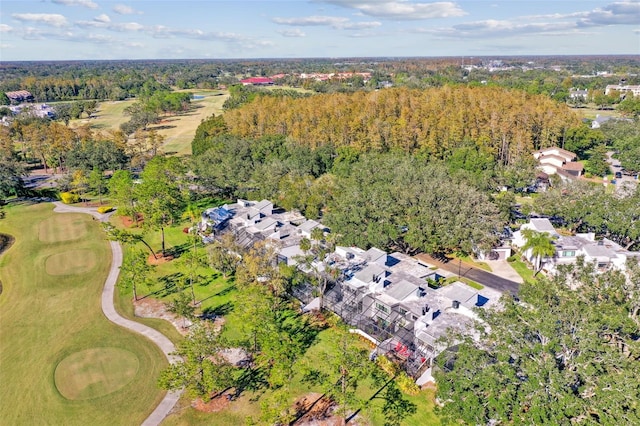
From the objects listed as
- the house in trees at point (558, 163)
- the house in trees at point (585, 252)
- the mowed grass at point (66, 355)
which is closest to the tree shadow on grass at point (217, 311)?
the mowed grass at point (66, 355)

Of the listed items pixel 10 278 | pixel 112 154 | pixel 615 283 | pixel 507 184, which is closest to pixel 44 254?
pixel 10 278

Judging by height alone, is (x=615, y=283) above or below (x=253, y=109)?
below

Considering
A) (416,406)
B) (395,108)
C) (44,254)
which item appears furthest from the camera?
Answer: (395,108)

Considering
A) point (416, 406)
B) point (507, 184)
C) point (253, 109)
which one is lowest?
point (416, 406)

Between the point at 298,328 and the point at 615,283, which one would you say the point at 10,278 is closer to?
the point at 298,328

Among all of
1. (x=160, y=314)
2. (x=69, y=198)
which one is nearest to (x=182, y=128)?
(x=69, y=198)

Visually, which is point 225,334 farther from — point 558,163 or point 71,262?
point 558,163
